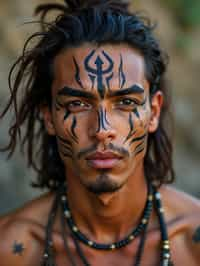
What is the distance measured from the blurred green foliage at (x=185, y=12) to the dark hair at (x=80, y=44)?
345 cm

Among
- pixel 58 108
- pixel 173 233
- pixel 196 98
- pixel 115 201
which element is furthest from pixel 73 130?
pixel 196 98

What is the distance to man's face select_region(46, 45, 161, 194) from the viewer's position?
15.2 feet

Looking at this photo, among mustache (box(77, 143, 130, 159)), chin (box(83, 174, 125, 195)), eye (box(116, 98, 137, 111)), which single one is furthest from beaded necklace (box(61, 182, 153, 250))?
eye (box(116, 98, 137, 111))

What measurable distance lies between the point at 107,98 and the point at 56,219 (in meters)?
0.98

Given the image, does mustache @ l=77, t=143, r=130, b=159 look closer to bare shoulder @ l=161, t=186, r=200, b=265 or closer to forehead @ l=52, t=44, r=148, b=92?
forehead @ l=52, t=44, r=148, b=92

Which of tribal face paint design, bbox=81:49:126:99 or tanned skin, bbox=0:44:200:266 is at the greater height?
tribal face paint design, bbox=81:49:126:99

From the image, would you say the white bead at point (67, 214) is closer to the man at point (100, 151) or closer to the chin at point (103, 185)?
the man at point (100, 151)

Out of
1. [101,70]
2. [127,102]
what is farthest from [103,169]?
[101,70]

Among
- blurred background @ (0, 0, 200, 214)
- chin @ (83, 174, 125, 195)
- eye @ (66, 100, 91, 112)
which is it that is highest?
eye @ (66, 100, 91, 112)

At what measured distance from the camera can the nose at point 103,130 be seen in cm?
457

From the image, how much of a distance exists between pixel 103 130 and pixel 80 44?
572 mm

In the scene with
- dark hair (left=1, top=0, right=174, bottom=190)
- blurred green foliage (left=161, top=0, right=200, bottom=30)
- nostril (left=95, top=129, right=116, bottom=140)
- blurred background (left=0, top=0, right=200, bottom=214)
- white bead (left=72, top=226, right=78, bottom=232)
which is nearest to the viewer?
nostril (left=95, top=129, right=116, bottom=140)

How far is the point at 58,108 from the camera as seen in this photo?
4871 mm

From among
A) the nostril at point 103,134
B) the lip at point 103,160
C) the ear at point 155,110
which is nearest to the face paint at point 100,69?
the nostril at point 103,134
